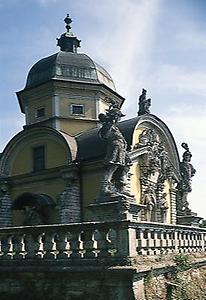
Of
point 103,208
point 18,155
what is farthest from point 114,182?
point 18,155

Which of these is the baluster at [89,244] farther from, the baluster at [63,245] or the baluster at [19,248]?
the baluster at [19,248]

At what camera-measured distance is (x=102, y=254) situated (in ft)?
30.0

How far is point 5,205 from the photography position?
26.0 metres

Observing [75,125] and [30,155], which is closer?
[30,155]

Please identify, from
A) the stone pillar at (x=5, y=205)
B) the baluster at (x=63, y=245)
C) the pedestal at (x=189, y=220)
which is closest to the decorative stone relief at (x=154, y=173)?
the pedestal at (x=189, y=220)

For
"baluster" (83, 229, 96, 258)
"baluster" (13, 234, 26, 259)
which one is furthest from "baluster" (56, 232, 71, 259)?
"baluster" (13, 234, 26, 259)

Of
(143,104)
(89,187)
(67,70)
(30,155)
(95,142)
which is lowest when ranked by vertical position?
(89,187)

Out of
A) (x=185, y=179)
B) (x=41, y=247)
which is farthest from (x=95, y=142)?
(x=41, y=247)

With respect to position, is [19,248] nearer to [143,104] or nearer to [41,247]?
[41,247]

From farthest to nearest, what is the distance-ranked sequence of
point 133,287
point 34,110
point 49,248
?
point 34,110 → point 49,248 → point 133,287

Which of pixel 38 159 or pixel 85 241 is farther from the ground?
pixel 38 159

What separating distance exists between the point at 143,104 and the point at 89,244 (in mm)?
18828

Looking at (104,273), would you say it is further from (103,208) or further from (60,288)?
(103,208)

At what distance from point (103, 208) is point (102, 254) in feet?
31.6
